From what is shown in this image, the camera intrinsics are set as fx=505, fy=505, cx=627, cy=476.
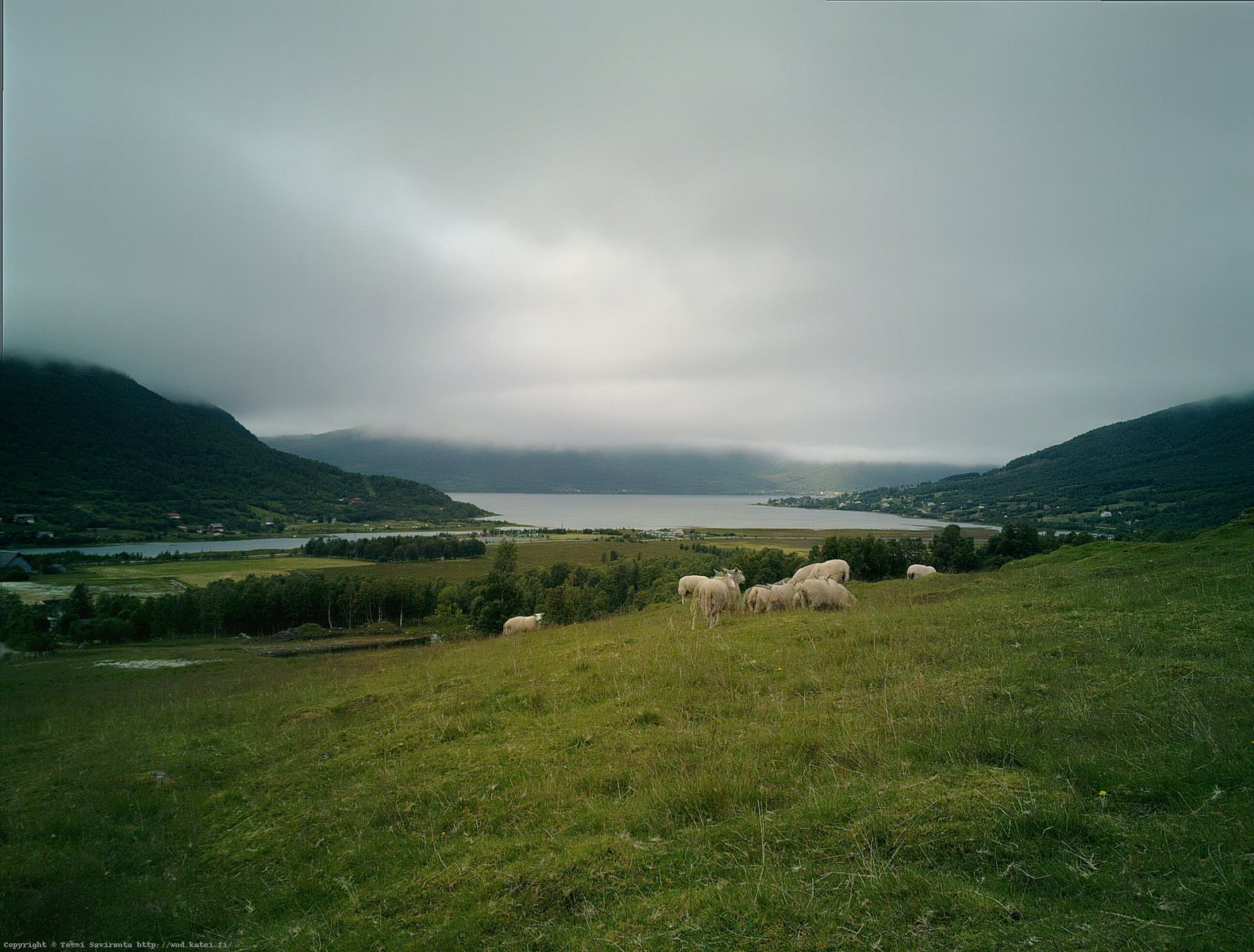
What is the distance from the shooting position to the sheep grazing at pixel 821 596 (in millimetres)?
16234

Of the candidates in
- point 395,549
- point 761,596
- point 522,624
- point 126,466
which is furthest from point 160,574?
point 761,596

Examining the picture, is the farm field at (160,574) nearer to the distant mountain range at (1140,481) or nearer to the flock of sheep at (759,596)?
the flock of sheep at (759,596)

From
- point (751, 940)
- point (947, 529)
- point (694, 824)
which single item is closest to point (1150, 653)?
point (694, 824)

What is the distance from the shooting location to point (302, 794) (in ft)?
22.7

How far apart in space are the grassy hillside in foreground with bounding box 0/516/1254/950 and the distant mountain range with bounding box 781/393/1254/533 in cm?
9944

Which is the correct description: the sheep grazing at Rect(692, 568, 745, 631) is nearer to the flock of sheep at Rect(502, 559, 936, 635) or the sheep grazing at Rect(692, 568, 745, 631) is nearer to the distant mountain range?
the flock of sheep at Rect(502, 559, 936, 635)

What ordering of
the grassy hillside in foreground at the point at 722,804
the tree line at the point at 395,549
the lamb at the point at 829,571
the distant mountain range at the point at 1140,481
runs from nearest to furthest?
the grassy hillside in foreground at the point at 722,804 < the lamb at the point at 829,571 < the distant mountain range at the point at 1140,481 < the tree line at the point at 395,549

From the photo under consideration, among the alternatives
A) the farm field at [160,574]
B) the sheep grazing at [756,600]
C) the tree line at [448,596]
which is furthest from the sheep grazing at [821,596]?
the farm field at [160,574]

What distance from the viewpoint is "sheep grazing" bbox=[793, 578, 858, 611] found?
53.3 ft

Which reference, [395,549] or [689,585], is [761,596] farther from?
[395,549]

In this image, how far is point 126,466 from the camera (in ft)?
422

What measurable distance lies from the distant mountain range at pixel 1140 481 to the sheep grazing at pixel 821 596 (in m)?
92.3

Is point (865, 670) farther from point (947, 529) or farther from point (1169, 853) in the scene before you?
point (947, 529)

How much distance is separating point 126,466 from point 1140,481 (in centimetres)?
26771
